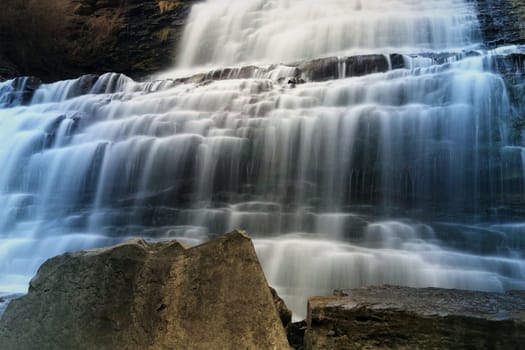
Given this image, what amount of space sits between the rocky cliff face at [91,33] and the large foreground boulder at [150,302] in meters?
12.4

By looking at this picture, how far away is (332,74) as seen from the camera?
8898 millimetres

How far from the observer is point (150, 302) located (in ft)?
8.10

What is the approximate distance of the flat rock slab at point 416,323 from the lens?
2156 mm

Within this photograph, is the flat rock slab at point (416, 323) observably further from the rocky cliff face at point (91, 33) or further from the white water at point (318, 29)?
the rocky cliff face at point (91, 33)

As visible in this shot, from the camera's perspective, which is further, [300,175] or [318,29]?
[318,29]

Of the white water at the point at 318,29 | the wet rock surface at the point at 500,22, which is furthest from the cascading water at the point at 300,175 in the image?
the wet rock surface at the point at 500,22

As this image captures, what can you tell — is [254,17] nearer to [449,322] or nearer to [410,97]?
[410,97]

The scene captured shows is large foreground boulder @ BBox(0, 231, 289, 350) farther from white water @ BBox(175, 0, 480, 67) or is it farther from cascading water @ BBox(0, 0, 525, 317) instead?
white water @ BBox(175, 0, 480, 67)

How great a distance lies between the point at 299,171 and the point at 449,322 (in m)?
4.54

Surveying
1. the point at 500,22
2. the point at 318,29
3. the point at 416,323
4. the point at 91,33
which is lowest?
the point at 416,323

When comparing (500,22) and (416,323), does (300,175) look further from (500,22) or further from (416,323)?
(500,22)

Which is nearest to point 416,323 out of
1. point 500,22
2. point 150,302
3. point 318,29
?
point 150,302

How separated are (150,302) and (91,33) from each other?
14.2m

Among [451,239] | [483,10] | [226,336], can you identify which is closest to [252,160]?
[451,239]
